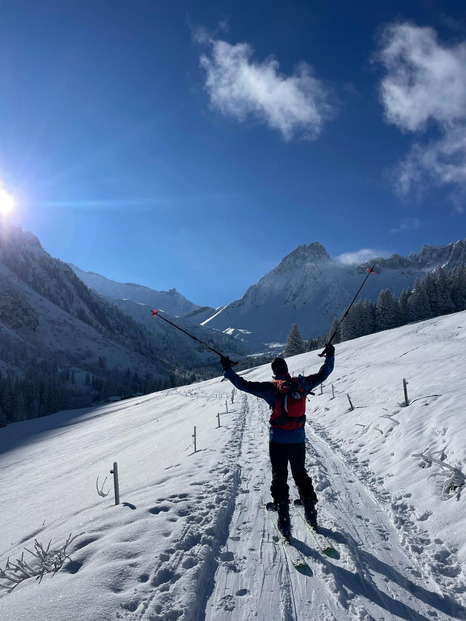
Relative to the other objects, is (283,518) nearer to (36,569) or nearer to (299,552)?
(299,552)

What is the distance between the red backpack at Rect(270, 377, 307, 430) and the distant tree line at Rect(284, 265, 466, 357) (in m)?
Answer: 61.3

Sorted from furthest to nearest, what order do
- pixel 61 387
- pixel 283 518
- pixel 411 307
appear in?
1. pixel 61 387
2. pixel 411 307
3. pixel 283 518

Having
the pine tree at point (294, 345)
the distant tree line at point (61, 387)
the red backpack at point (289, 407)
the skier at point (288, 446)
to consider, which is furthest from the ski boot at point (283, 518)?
the distant tree line at point (61, 387)

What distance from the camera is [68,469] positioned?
1811 cm

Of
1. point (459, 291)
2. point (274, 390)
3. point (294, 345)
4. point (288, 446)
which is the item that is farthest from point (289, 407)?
point (459, 291)

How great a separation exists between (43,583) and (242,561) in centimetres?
296

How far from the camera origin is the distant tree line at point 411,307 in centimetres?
6888

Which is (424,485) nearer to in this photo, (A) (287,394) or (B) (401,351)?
(A) (287,394)

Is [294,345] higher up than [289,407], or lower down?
higher up

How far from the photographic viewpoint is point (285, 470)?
5.89 m

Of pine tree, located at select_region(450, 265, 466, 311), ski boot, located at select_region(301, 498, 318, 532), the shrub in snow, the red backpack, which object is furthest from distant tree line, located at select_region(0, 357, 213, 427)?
pine tree, located at select_region(450, 265, 466, 311)

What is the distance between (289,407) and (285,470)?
3.96 ft

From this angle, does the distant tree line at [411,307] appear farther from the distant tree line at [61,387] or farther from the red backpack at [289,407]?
the distant tree line at [61,387]

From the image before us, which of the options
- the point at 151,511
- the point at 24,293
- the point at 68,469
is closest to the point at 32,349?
the point at 24,293
